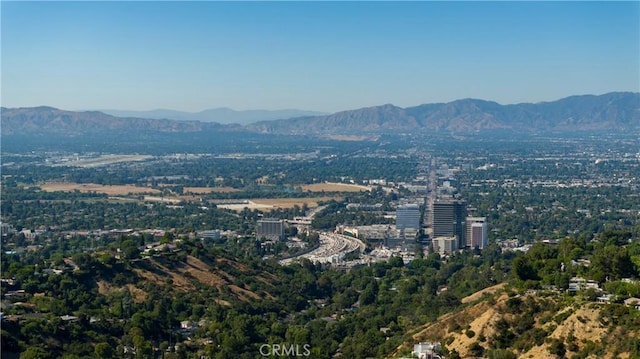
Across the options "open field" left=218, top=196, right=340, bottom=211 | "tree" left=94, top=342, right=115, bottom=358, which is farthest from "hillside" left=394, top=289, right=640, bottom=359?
"open field" left=218, top=196, right=340, bottom=211

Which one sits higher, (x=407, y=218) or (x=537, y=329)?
(x=537, y=329)

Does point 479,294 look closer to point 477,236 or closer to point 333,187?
point 477,236

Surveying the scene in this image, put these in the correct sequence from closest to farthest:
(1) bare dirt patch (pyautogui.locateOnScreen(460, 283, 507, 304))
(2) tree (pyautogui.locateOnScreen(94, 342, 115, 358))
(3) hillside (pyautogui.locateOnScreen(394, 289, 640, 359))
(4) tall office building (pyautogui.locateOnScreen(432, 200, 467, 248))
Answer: (3) hillside (pyautogui.locateOnScreen(394, 289, 640, 359))
(2) tree (pyautogui.locateOnScreen(94, 342, 115, 358))
(1) bare dirt patch (pyautogui.locateOnScreen(460, 283, 507, 304))
(4) tall office building (pyautogui.locateOnScreen(432, 200, 467, 248))

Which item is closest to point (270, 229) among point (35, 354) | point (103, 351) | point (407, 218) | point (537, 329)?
point (407, 218)

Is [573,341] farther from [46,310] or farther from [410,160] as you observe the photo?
[410,160]

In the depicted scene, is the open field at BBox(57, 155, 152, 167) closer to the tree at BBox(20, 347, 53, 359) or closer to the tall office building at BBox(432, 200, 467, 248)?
the tall office building at BBox(432, 200, 467, 248)

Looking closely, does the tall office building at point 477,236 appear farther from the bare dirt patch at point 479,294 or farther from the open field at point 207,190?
the open field at point 207,190
